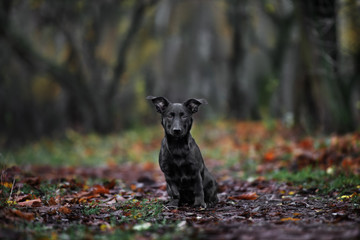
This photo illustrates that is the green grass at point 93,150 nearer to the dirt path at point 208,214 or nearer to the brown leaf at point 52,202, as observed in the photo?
the dirt path at point 208,214

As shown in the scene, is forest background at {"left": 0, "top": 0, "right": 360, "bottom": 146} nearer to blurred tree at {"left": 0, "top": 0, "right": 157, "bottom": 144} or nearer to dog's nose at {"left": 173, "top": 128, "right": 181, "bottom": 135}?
blurred tree at {"left": 0, "top": 0, "right": 157, "bottom": 144}

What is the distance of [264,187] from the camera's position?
7.50 metres

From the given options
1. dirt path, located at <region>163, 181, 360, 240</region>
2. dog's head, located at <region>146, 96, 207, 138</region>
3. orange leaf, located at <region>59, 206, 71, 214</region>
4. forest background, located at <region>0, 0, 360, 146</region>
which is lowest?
dirt path, located at <region>163, 181, 360, 240</region>

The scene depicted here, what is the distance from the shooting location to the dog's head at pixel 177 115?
543cm

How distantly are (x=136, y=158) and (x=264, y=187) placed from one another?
761cm

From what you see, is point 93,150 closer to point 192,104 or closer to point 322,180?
point 322,180

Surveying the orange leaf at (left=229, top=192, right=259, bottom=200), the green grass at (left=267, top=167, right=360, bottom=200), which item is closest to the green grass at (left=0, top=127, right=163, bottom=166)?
the green grass at (left=267, top=167, right=360, bottom=200)

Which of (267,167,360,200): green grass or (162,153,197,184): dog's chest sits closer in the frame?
(162,153,197,184): dog's chest

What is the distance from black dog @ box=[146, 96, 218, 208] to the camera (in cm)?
557

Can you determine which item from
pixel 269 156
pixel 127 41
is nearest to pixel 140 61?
pixel 127 41

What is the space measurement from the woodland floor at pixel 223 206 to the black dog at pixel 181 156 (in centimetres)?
31

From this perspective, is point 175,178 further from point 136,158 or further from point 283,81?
point 283,81

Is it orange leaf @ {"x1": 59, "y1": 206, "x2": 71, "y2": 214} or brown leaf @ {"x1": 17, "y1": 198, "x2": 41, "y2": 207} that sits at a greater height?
brown leaf @ {"x1": 17, "y1": 198, "x2": 41, "y2": 207}

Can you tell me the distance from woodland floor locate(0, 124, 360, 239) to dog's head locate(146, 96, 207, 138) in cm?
108
